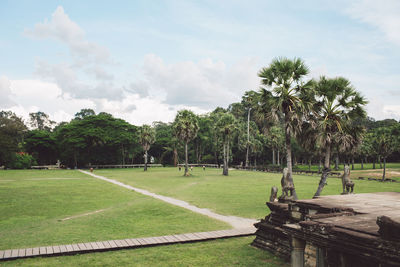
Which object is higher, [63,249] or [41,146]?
[41,146]

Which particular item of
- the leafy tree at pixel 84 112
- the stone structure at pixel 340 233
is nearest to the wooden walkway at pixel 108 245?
the stone structure at pixel 340 233

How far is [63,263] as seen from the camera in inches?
288

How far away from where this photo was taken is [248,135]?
61156mm

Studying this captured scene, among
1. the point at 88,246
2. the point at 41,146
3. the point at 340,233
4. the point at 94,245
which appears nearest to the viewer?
the point at 340,233

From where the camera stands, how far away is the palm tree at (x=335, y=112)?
15.7 metres

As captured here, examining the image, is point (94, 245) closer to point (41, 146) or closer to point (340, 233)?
point (340, 233)

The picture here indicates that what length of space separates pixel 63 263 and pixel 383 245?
6.74 metres

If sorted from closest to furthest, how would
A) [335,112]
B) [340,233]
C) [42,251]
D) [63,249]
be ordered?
[340,233] < [42,251] < [63,249] < [335,112]

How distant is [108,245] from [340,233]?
6131 millimetres

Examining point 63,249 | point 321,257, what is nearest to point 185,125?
point 63,249

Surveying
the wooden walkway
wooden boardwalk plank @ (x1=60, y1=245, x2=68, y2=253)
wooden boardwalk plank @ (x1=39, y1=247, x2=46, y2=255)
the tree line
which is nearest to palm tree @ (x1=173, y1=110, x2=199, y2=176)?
the tree line

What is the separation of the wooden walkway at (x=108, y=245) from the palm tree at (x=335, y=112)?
26.3 feet

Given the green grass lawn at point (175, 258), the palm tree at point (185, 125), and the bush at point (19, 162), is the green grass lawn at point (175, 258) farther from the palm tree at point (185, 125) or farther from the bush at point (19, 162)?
the bush at point (19, 162)

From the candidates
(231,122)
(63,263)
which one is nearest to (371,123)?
(231,122)
